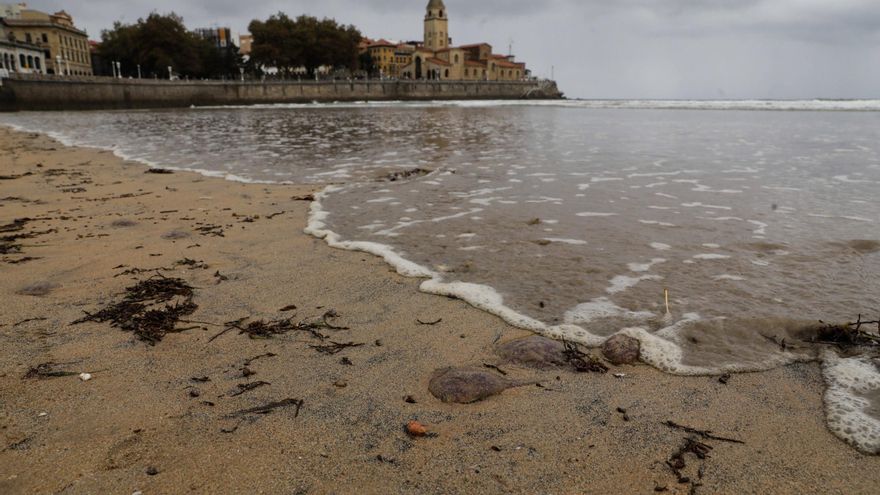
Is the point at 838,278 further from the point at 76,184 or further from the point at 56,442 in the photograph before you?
the point at 76,184

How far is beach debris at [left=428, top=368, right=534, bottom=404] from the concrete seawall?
199ft

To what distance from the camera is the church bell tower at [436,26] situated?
118625mm

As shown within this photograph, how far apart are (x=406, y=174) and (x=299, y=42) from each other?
76.2 m

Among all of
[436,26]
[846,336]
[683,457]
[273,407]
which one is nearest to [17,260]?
[273,407]

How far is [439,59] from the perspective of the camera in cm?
11169

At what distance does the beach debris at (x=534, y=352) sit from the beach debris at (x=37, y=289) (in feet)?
11.2

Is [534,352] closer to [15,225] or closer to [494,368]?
[494,368]

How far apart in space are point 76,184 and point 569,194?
8205mm

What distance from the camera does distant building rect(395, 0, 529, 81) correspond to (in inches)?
4368

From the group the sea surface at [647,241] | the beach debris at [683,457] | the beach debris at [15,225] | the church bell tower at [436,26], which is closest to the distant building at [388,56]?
the church bell tower at [436,26]

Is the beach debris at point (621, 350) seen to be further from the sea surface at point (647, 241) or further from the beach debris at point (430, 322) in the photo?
the beach debris at point (430, 322)

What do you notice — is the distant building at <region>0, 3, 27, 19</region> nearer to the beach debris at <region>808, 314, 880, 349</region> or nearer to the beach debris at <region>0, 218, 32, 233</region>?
the beach debris at <region>0, 218, 32, 233</region>

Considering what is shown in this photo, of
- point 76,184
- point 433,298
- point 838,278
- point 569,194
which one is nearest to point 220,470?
point 433,298

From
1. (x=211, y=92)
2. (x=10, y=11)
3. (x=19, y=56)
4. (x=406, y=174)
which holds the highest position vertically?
(x=10, y=11)
